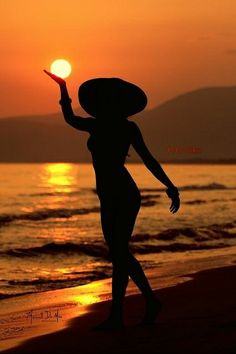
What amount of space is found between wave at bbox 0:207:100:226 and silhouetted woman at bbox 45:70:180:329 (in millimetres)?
22968

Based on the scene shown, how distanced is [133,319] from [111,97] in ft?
6.26

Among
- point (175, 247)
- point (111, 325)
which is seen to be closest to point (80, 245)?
point (175, 247)

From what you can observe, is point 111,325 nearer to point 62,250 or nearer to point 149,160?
point 149,160

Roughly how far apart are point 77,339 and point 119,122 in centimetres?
157

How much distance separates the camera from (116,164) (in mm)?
5746

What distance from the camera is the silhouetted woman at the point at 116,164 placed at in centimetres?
566

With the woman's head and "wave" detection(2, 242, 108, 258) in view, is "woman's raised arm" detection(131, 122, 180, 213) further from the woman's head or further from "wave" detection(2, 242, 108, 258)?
"wave" detection(2, 242, 108, 258)

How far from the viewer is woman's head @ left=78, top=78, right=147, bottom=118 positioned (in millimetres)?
5781

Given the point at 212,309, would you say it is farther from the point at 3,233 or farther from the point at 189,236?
the point at 3,233

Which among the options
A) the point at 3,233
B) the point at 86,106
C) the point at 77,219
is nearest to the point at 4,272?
the point at 86,106

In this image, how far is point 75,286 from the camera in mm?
11188

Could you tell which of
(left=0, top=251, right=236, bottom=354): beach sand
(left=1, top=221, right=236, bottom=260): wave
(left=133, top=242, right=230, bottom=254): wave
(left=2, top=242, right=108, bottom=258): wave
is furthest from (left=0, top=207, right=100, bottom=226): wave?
(left=0, top=251, right=236, bottom=354): beach sand

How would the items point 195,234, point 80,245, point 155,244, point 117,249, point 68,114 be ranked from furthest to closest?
point 195,234, point 155,244, point 80,245, point 68,114, point 117,249

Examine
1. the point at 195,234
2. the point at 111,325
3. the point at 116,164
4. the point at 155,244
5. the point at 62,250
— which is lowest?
the point at 195,234
